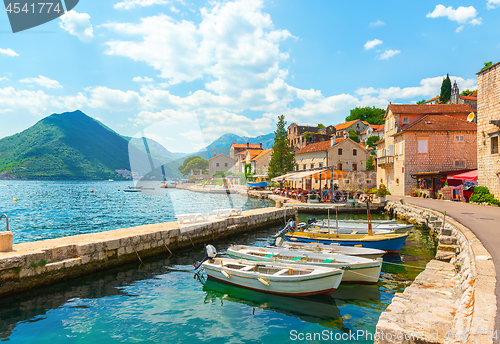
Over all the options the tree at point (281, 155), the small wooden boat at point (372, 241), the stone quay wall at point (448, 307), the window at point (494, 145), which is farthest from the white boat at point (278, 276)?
the tree at point (281, 155)

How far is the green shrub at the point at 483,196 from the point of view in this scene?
64.2ft

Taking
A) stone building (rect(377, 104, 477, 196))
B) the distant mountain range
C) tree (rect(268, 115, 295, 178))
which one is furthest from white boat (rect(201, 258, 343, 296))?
the distant mountain range

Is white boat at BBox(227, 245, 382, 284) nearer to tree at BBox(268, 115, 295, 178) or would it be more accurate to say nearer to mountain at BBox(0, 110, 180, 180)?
tree at BBox(268, 115, 295, 178)

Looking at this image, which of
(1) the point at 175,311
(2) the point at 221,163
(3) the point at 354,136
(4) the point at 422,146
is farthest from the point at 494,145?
(2) the point at 221,163

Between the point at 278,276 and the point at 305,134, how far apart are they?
204ft

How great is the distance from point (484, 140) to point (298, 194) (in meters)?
16.8

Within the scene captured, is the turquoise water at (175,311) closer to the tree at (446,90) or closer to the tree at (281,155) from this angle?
the tree at (281,155)

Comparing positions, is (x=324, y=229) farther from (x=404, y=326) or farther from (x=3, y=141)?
(x=3, y=141)

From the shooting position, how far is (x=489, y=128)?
20.2 m

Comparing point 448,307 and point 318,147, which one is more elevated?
point 318,147

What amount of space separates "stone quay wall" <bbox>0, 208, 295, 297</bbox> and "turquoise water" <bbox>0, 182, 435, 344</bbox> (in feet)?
1.19

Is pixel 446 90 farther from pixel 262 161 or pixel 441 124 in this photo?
pixel 441 124

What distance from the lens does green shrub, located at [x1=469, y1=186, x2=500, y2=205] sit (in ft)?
64.2

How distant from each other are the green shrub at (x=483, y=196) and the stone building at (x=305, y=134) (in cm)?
4774
